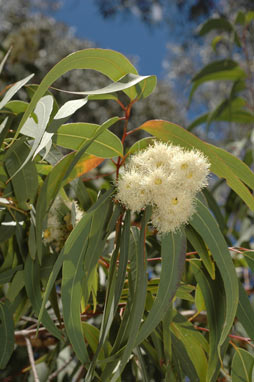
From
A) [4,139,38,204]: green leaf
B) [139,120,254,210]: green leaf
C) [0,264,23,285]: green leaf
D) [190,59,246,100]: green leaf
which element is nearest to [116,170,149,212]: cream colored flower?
[139,120,254,210]: green leaf

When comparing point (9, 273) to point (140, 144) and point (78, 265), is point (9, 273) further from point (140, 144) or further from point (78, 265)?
point (140, 144)

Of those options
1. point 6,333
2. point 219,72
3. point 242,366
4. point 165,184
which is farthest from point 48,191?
point 219,72

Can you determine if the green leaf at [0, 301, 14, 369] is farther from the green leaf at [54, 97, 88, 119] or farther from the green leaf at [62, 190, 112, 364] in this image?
the green leaf at [54, 97, 88, 119]

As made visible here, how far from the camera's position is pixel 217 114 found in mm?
1980

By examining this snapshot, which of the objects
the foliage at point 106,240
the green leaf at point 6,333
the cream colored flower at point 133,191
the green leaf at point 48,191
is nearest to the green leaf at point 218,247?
the foliage at point 106,240

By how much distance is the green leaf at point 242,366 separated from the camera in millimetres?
987

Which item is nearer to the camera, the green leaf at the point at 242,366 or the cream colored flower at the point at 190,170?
the cream colored flower at the point at 190,170

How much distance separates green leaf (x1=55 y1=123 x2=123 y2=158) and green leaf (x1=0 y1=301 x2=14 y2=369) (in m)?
0.37

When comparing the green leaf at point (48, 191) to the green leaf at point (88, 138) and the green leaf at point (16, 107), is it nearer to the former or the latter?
the green leaf at point (88, 138)

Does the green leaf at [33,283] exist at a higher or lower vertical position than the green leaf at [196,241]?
lower

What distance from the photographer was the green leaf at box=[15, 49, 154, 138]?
712mm

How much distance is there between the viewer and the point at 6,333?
3.31 feet

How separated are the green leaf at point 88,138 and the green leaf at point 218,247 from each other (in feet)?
0.53

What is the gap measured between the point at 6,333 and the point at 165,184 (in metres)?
0.50
